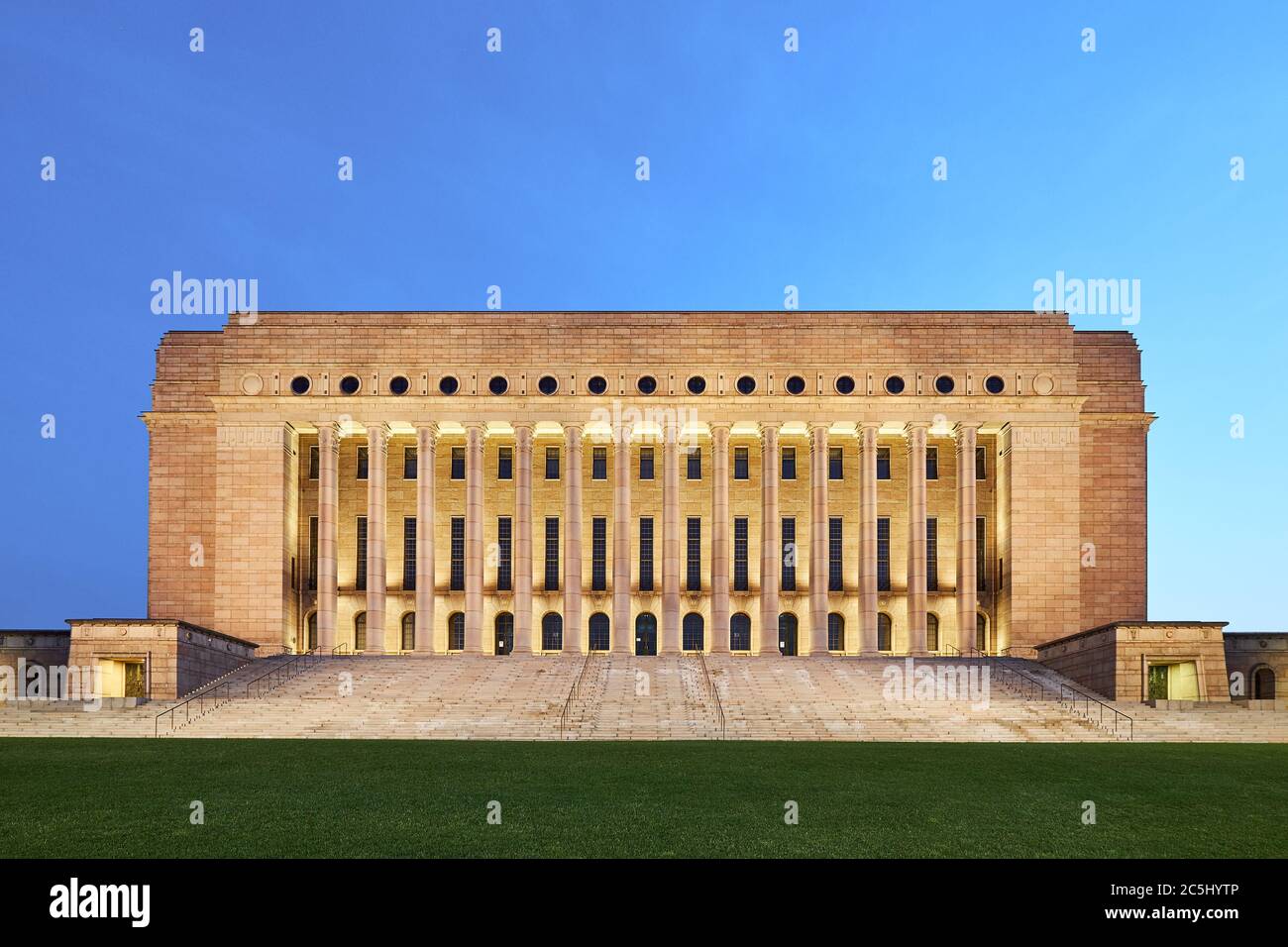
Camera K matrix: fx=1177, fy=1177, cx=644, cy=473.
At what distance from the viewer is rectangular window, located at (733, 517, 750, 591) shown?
6838 cm

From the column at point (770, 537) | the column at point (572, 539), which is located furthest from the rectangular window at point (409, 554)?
the column at point (770, 537)

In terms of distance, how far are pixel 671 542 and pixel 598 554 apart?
650 centimetres

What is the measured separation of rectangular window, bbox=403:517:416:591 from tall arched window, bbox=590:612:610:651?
34.5ft

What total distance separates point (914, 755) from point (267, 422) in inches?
1818

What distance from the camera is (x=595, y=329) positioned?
64875 mm

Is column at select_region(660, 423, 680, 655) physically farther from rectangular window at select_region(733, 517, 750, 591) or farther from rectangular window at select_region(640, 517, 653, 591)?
rectangular window at select_region(733, 517, 750, 591)

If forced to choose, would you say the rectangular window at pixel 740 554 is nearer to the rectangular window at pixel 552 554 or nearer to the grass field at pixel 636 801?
the rectangular window at pixel 552 554

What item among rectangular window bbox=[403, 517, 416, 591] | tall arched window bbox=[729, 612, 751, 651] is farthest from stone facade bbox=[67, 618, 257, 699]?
tall arched window bbox=[729, 612, 751, 651]

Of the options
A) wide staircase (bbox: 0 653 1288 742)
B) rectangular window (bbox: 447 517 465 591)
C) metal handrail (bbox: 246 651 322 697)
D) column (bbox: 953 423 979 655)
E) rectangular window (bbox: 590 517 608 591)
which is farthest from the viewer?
rectangular window (bbox: 590 517 608 591)

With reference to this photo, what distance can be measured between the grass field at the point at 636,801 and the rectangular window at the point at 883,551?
3776cm

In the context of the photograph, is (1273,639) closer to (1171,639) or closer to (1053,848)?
(1171,639)

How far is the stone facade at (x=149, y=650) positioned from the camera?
4488cm

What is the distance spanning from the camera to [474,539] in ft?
210
